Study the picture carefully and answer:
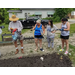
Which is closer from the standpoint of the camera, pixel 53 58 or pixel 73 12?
pixel 53 58

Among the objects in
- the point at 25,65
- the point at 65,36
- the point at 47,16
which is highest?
the point at 47,16

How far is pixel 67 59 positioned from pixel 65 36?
99 cm

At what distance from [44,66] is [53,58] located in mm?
717

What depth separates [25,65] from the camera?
10.6ft

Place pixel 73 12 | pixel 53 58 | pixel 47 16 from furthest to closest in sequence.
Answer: pixel 73 12 < pixel 47 16 < pixel 53 58

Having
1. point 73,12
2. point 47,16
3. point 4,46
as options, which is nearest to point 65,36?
point 4,46

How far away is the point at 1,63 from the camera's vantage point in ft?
11.1

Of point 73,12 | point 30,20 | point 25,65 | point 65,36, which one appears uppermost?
point 73,12

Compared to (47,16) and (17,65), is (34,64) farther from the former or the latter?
(47,16)

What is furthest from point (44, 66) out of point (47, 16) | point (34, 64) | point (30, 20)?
point (47, 16)

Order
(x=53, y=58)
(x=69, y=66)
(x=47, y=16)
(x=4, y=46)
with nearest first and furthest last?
1. (x=69, y=66)
2. (x=53, y=58)
3. (x=4, y=46)
4. (x=47, y=16)

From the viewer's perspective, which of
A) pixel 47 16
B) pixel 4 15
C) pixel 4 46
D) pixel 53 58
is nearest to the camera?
pixel 53 58

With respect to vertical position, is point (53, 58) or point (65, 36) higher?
point (65, 36)

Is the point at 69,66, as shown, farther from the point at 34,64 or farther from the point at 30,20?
the point at 30,20
